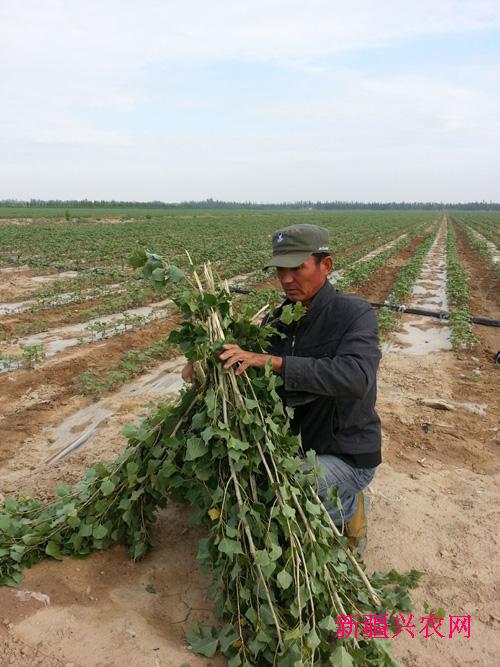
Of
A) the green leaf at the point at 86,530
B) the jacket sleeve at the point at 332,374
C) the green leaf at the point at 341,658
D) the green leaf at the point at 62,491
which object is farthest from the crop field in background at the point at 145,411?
the jacket sleeve at the point at 332,374

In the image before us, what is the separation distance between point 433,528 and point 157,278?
2.43m

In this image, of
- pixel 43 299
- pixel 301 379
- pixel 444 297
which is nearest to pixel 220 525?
pixel 301 379

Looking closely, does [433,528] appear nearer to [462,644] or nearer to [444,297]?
[462,644]

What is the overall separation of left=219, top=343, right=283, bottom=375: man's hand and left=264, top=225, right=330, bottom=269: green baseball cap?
18.5 inches

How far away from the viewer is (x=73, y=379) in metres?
5.67

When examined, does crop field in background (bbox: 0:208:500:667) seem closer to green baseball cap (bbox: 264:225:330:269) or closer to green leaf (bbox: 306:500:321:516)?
green baseball cap (bbox: 264:225:330:269)

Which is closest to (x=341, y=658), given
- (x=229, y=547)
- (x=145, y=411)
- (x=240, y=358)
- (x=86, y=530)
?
(x=229, y=547)

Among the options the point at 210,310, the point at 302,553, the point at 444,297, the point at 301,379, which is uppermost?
the point at 210,310

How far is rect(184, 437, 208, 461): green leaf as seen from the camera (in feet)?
7.48

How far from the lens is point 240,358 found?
2.37 meters

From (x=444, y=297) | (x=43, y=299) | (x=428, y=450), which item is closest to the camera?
(x=428, y=450)

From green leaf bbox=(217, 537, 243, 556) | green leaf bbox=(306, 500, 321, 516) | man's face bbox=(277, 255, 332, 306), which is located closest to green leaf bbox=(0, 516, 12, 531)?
green leaf bbox=(217, 537, 243, 556)

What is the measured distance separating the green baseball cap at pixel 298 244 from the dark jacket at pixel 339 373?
0.27 meters

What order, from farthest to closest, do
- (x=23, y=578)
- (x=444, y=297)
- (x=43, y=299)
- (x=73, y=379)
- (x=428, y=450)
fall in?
(x=444, y=297) → (x=43, y=299) → (x=73, y=379) → (x=428, y=450) → (x=23, y=578)
